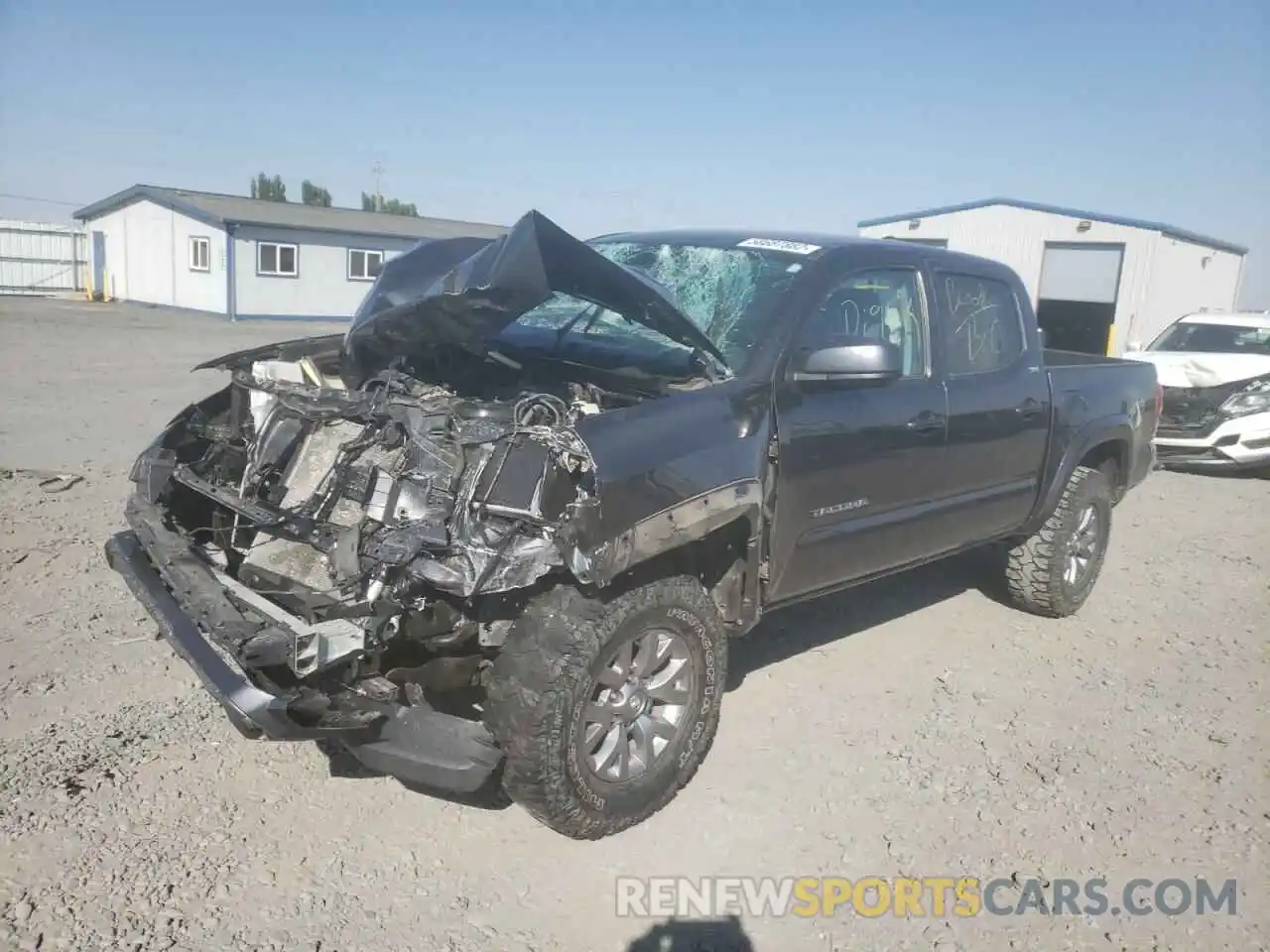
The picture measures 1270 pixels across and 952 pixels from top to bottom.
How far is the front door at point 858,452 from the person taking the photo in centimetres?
389

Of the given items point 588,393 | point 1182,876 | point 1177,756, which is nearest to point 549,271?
point 588,393

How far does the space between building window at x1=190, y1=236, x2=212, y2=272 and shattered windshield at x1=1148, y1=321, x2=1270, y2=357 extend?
953 inches

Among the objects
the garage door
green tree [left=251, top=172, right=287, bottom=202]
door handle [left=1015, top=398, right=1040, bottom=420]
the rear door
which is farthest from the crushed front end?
green tree [left=251, top=172, right=287, bottom=202]

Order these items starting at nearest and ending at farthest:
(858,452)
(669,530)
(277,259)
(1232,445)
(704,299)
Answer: (669,530)
(858,452)
(704,299)
(1232,445)
(277,259)

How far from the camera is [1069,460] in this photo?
5570mm

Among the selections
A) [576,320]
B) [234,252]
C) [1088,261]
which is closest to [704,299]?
[576,320]

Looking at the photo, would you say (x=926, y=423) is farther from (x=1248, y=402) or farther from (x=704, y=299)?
(x=1248, y=402)

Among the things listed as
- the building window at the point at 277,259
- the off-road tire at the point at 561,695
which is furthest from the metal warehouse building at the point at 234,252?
the off-road tire at the point at 561,695

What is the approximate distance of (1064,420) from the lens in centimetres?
550

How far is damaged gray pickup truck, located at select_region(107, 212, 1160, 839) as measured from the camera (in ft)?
9.95

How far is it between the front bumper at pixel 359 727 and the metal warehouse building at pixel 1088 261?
22.3 metres

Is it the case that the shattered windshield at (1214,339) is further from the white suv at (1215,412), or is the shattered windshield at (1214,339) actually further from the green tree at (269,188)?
the green tree at (269,188)

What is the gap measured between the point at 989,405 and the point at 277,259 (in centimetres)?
2655

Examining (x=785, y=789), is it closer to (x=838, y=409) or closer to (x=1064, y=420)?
(x=838, y=409)
